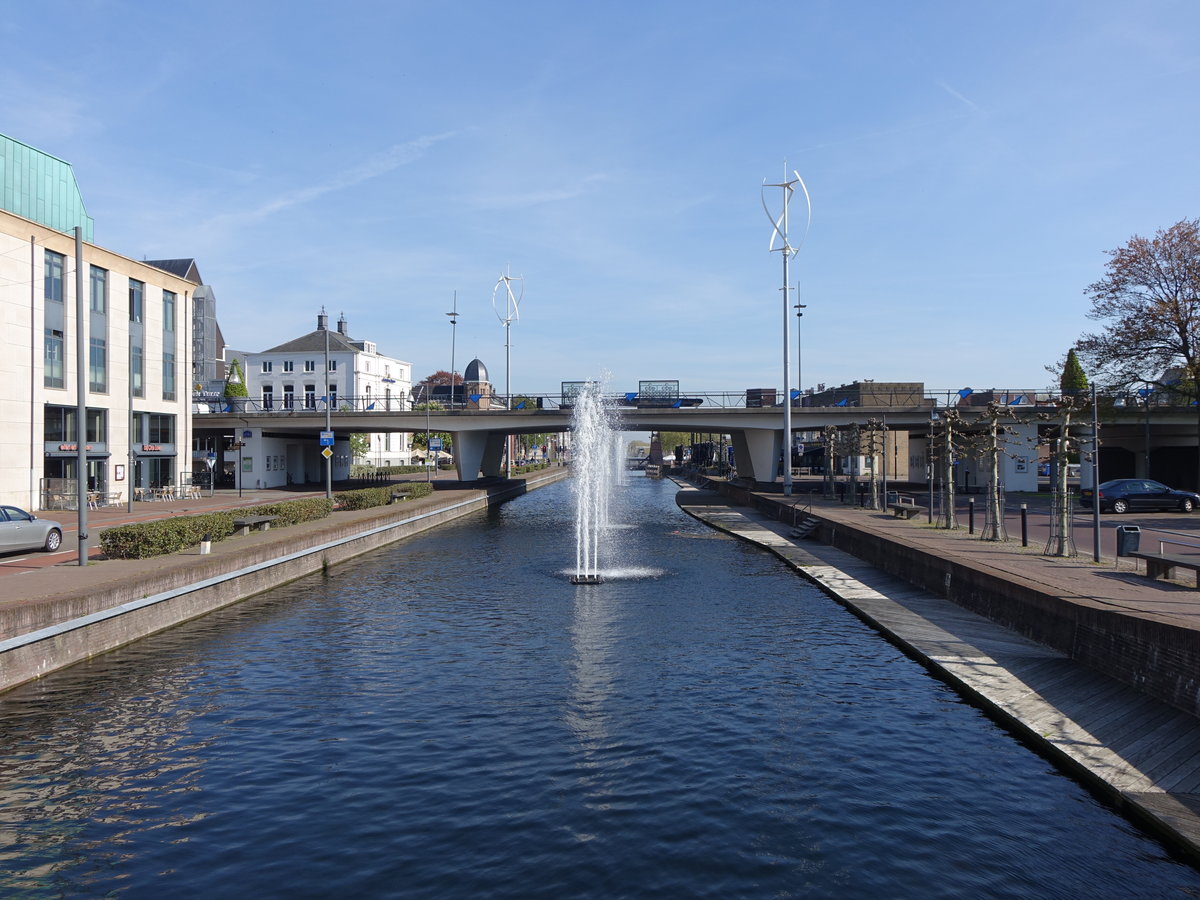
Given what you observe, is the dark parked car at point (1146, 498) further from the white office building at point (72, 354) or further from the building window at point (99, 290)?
the building window at point (99, 290)

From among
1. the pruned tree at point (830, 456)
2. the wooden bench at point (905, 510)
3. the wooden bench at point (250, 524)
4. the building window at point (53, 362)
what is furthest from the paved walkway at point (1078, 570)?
the building window at point (53, 362)

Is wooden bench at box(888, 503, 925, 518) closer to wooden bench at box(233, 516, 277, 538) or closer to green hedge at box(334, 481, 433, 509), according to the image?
green hedge at box(334, 481, 433, 509)

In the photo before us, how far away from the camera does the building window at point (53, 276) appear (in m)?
46.5

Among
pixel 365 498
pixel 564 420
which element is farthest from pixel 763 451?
pixel 365 498

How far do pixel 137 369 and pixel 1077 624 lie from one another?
5416cm

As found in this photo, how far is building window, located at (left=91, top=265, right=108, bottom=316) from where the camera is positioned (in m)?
50.7

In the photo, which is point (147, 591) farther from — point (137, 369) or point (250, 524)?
point (137, 369)

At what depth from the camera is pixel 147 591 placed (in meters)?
20.5

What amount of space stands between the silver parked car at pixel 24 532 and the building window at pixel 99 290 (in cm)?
2751

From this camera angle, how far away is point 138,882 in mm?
9297

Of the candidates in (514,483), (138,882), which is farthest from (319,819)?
(514,483)

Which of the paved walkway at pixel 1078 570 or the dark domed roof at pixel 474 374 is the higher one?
the dark domed roof at pixel 474 374

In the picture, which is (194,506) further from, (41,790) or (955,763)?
(955,763)

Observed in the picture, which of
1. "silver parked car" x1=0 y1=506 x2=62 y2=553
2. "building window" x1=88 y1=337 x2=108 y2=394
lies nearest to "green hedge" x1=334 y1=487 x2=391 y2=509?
"building window" x1=88 y1=337 x2=108 y2=394
